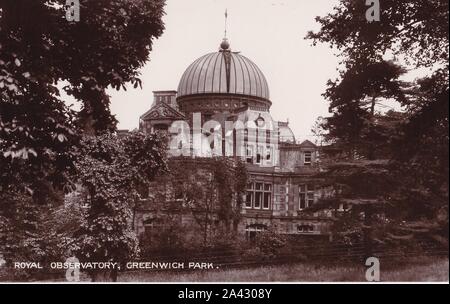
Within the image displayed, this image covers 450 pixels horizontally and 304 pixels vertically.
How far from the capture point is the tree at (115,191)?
16828 millimetres

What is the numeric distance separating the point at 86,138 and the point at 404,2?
28.6 ft

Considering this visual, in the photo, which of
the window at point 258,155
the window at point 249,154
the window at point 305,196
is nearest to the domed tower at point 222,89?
the window at point 249,154

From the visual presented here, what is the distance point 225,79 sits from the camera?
32.5 m

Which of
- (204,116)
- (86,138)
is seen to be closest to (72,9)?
(86,138)

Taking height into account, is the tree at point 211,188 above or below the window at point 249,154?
below

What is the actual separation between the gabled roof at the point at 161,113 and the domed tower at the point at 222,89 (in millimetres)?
1606

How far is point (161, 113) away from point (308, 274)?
1581 cm

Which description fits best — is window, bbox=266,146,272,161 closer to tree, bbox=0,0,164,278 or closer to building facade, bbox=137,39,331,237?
building facade, bbox=137,39,331,237

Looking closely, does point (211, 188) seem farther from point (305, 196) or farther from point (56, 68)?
point (56, 68)

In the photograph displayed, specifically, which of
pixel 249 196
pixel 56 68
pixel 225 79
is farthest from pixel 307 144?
pixel 225 79

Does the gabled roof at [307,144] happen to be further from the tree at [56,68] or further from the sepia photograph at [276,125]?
the tree at [56,68]

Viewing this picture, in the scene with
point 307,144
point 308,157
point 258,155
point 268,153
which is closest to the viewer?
point 308,157

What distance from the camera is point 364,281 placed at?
1253cm
